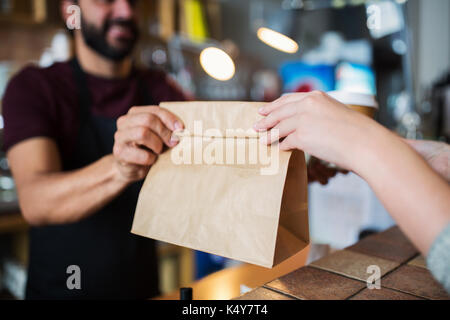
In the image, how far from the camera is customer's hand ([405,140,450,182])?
2.01 ft

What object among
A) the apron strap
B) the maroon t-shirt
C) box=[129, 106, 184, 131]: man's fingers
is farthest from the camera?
the apron strap

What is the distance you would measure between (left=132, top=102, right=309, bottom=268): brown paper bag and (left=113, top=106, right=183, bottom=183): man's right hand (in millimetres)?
17

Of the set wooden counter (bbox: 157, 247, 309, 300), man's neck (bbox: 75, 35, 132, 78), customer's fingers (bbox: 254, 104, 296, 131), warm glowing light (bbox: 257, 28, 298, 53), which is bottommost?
wooden counter (bbox: 157, 247, 309, 300)

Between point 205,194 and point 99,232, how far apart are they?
2.24ft

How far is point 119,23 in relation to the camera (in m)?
1.21

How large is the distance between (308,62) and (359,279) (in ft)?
6.97

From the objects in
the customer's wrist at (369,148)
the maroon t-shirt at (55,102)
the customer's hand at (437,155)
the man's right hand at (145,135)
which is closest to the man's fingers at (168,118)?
the man's right hand at (145,135)

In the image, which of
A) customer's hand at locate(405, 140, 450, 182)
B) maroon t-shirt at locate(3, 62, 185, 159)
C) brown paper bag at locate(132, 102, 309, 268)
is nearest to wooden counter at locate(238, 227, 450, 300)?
brown paper bag at locate(132, 102, 309, 268)

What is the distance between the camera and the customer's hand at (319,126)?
0.42m

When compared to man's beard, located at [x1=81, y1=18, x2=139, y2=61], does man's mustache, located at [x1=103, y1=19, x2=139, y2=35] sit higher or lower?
higher

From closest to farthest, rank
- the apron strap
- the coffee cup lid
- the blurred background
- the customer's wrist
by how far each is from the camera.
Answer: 1. the customer's wrist
2. the coffee cup lid
3. the apron strap
4. the blurred background

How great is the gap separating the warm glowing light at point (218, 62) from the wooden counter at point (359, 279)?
40 centimetres

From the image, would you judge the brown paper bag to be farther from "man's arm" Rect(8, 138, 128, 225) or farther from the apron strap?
the apron strap

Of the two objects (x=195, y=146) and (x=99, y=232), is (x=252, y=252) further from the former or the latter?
(x=99, y=232)
